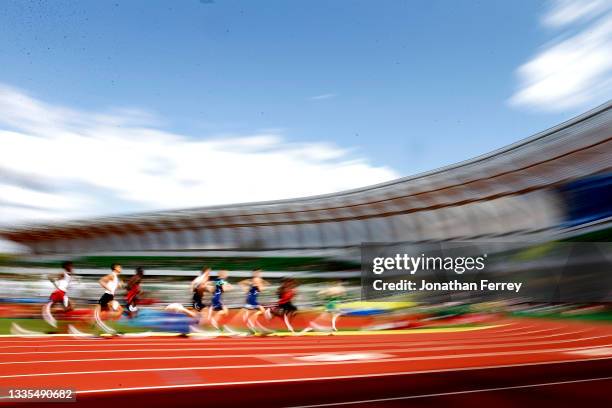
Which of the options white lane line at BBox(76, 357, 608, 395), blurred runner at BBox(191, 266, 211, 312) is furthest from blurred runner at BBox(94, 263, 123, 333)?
white lane line at BBox(76, 357, 608, 395)

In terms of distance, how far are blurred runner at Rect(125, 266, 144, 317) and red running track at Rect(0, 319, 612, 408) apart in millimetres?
696

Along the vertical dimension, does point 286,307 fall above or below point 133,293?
below

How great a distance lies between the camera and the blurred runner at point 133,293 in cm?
950

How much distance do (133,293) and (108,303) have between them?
32.9 inches

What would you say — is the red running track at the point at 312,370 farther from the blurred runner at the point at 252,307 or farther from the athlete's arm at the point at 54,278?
the athlete's arm at the point at 54,278

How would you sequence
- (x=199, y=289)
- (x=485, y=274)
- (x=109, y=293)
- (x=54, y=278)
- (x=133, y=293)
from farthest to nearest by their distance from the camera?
(x=485, y=274) < (x=199, y=289) < (x=133, y=293) < (x=54, y=278) < (x=109, y=293)

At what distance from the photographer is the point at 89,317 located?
9094 millimetres

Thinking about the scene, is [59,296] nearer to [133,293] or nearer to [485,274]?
[133,293]

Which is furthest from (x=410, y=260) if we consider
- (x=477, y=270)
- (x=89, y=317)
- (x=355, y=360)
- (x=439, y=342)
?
(x=89, y=317)

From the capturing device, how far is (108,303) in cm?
887

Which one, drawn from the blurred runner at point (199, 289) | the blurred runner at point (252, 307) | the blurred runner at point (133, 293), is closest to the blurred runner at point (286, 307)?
the blurred runner at point (252, 307)

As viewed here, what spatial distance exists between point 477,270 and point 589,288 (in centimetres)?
255

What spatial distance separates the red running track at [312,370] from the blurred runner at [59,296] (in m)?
0.53

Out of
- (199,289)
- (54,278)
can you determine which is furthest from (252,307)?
(54,278)
